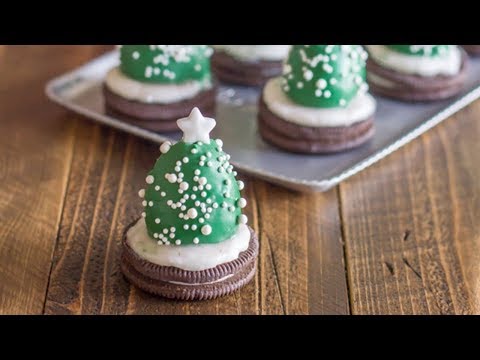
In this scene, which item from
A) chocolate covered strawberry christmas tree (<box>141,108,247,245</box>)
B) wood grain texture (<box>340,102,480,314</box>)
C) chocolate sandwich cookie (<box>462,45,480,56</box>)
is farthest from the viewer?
chocolate sandwich cookie (<box>462,45,480,56</box>)

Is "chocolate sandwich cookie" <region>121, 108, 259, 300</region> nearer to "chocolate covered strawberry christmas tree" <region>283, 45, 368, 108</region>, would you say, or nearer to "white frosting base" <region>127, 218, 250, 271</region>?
"white frosting base" <region>127, 218, 250, 271</region>

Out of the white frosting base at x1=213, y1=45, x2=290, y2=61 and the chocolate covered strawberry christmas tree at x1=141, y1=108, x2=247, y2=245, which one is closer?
the chocolate covered strawberry christmas tree at x1=141, y1=108, x2=247, y2=245

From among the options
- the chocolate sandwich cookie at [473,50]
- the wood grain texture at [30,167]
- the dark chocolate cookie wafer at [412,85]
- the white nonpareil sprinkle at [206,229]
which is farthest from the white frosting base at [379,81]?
the white nonpareil sprinkle at [206,229]

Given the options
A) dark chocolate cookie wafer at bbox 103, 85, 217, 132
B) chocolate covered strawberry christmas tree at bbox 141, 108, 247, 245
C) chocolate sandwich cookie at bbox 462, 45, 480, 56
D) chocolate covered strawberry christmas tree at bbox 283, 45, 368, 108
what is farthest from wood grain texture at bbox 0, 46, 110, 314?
chocolate sandwich cookie at bbox 462, 45, 480, 56

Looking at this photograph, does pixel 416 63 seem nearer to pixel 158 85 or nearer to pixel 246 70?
pixel 246 70

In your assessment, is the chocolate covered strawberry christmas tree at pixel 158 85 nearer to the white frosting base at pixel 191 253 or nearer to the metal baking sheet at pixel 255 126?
the metal baking sheet at pixel 255 126
